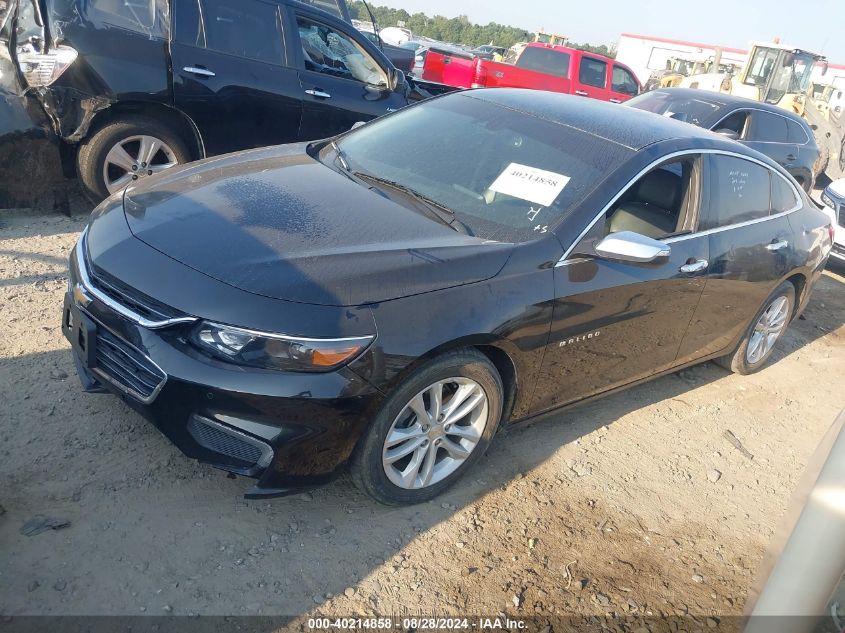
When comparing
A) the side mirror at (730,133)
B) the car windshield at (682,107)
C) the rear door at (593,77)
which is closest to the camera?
the side mirror at (730,133)

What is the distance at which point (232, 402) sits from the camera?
2377 millimetres

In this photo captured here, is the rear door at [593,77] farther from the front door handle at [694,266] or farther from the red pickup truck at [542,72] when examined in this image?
the front door handle at [694,266]

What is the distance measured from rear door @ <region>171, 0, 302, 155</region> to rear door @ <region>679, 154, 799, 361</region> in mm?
3654

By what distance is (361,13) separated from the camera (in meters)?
57.2

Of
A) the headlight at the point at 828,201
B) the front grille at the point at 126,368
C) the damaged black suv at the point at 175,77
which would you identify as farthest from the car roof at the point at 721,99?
the front grille at the point at 126,368

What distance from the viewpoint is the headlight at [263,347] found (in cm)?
238

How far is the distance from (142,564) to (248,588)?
39 cm

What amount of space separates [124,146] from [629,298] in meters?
4.06

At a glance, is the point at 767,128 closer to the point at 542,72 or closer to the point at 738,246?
the point at 542,72

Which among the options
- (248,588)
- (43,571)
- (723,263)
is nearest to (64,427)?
(43,571)

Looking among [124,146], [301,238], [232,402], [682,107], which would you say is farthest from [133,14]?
[682,107]

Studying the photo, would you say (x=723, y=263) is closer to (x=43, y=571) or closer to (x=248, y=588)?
(x=248, y=588)

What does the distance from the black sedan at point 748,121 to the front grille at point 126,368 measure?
7566mm

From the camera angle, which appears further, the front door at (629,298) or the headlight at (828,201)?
the headlight at (828,201)
